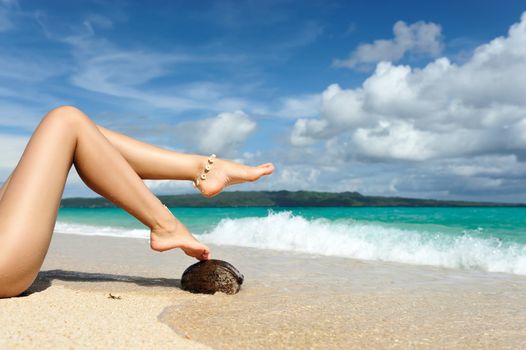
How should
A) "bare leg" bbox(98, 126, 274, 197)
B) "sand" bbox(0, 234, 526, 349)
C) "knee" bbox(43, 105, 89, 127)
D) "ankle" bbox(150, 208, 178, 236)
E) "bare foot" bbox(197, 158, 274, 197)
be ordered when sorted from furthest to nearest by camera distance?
"bare foot" bbox(197, 158, 274, 197), "bare leg" bbox(98, 126, 274, 197), "ankle" bbox(150, 208, 178, 236), "knee" bbox(43, 105, 89, 127), "sand" bbox(0, 234, 526, 349)

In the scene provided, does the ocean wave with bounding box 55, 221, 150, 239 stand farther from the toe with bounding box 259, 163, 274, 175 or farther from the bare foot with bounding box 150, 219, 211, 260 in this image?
the bare foot with bounding box 150, 219, 211, 260

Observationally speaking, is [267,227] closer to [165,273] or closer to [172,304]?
[165,273]

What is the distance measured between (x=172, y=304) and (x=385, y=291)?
5.80 ft

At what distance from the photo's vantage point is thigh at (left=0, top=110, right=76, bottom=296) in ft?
9.59

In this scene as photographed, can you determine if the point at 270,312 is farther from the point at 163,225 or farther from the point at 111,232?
the point at 111,232

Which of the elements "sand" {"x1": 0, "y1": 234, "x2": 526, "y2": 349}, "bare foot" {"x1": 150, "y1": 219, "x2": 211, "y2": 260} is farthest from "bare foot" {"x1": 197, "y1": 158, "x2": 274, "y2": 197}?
"sand" {"x1": 0, "y1": 234, "x2": 526, "y2": 349}

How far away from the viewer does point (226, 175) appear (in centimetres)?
411

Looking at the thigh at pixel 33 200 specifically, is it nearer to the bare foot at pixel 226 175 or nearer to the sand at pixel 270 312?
the sand at pixel 270 312

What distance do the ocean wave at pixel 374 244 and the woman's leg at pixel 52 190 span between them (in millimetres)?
4736

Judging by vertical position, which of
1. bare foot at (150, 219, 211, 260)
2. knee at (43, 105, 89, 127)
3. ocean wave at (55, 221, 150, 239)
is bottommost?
ocean wave at (55, 221, 150, 239)

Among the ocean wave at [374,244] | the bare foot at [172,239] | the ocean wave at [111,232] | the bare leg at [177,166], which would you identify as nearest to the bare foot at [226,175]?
the bare leg at [177,166]

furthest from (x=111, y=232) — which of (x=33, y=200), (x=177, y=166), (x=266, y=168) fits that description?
(x=33, y=200)

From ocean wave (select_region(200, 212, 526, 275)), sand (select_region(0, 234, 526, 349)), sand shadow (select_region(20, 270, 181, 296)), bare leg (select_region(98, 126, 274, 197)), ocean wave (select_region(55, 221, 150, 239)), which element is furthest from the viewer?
ocean wave (select_region(55, 221, 150, 239))

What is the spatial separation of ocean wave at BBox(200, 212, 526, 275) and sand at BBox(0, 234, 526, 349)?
195 centimetres
